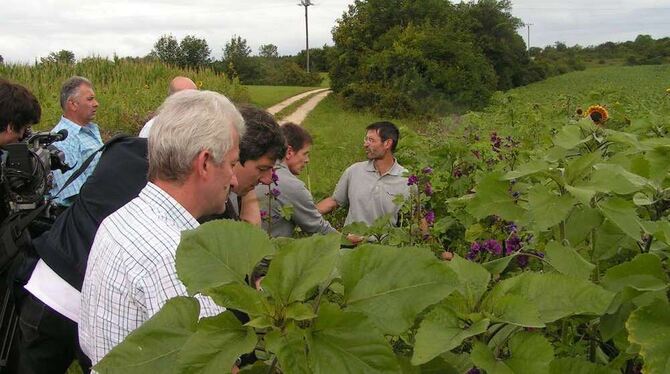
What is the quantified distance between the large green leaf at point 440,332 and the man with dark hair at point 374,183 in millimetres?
3968

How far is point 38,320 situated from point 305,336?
70.2 inches

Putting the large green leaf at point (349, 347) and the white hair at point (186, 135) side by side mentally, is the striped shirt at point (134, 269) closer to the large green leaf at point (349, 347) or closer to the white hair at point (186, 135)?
the white hair at point (186, 135)

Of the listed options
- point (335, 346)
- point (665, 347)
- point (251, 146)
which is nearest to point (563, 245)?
point (665, 347)

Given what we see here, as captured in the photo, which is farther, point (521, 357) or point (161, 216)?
point (161, 216)

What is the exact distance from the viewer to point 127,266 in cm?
155

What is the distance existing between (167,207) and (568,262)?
102 centimetres

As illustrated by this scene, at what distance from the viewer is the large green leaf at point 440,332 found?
28.6 inches

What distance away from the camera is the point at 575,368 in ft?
2.70

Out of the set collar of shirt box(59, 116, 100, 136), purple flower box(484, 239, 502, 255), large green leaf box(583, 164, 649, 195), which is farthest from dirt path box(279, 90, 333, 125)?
large green leaf box(583, 164, 649, 195)

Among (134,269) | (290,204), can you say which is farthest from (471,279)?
(290,204)

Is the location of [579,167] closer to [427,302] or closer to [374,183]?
[427,302]

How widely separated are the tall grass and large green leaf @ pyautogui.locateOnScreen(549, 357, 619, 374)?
986cm

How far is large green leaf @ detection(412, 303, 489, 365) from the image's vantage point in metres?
0.73

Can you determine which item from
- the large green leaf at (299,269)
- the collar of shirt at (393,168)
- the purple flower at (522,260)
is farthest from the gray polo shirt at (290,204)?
the large green leaf at (299,269)
